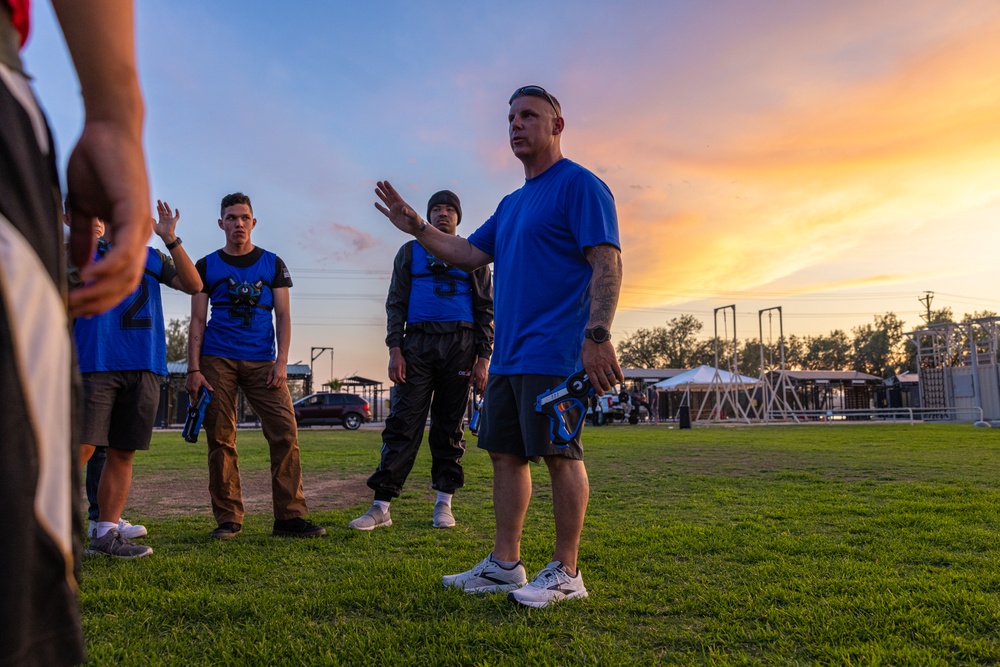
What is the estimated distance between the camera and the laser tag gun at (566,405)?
295cm

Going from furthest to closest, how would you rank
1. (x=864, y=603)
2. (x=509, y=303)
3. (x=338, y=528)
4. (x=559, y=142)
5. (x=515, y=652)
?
(x=338, y=528) < (x=559, y=142) < (x=509, y=303) < (x=864, y=603) < (x=515, y=652)

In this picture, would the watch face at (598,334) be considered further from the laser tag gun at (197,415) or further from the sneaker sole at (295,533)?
the laser tag gun at (197,415)

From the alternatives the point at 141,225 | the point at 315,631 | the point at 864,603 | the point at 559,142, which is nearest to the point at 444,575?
the point at 315,631

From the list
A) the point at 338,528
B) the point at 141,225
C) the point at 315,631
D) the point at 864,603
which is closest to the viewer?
the point at 141,225

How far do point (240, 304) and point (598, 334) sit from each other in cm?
282

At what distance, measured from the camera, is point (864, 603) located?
2859mm

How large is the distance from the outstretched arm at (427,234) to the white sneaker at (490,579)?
1579 millimetres

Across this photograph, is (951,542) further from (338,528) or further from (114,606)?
(114,606)

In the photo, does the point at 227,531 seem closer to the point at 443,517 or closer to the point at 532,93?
the point at 443,517

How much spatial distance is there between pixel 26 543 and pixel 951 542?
460 centimetres

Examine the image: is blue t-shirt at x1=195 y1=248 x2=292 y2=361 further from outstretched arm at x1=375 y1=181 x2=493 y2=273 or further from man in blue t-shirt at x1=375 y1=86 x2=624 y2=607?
man in blue t-shirt at x1=375 y1=86 x2=624 y2=607

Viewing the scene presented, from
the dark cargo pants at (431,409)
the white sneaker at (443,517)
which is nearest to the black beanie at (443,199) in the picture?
the dark cargo pants at (431,409)

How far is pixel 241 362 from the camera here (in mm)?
4707

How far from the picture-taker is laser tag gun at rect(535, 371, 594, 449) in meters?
2.95
